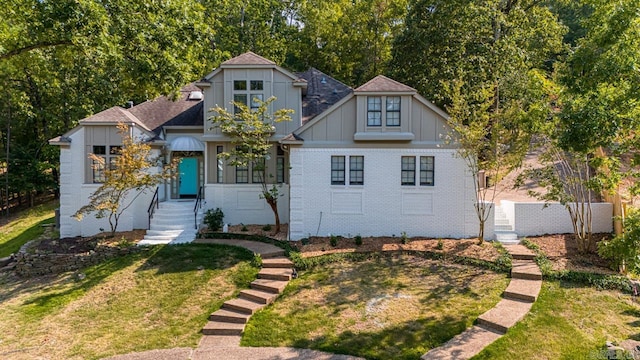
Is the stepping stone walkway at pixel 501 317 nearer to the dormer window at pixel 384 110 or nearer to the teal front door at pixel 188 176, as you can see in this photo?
the dormer window at pixel 384 110

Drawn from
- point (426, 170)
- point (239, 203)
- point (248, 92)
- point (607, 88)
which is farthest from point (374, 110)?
point (607, 88)

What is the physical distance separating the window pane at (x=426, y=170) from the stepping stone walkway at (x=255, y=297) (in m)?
6.11

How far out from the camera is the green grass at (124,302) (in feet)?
28.1

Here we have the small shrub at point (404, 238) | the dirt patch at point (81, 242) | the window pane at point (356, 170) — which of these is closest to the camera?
the small shrub at point (404, 238)

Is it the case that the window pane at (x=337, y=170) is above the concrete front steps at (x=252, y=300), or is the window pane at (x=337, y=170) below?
above

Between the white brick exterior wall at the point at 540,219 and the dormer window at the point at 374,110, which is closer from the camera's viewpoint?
the white brick exterior wall at the point at 540,219

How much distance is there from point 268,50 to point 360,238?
Result: 21778mm

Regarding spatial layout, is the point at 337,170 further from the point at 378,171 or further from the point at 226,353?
the point at 226,353

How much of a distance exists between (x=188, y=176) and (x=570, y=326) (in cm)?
1668

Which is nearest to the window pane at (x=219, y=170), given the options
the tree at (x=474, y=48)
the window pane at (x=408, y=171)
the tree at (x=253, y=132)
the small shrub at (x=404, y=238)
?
the tree at (x=253, y=132)

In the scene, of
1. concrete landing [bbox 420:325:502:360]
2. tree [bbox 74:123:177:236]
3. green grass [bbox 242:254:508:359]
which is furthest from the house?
concrete landing [bbox 420:325:502:360]

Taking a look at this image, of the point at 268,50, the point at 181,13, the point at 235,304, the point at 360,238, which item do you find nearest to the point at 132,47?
the point at 181,13

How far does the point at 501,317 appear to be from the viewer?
336 inches

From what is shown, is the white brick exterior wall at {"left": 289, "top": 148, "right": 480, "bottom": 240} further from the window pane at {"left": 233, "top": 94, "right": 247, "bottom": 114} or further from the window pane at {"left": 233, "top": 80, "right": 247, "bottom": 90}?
the window pane at {"left": 233, "top": 80, "right": 247, "bottom": 90}
